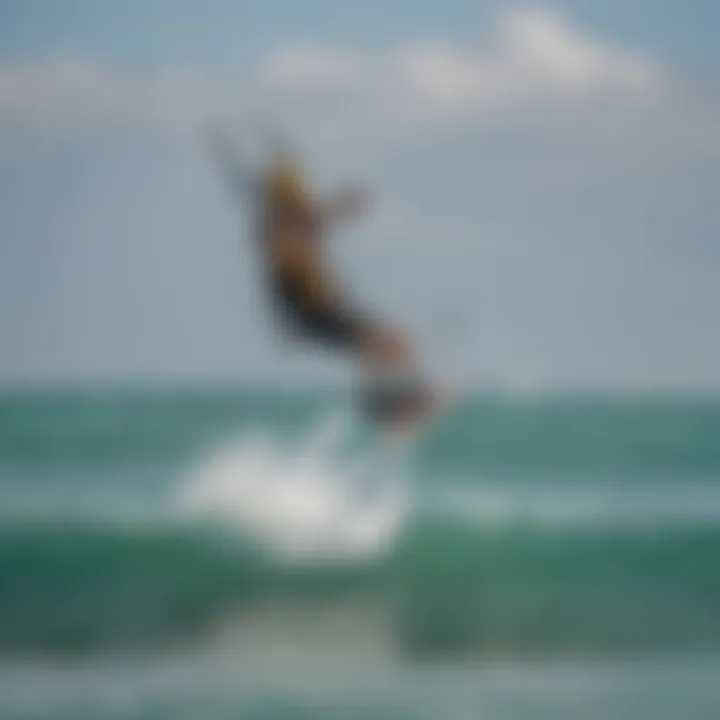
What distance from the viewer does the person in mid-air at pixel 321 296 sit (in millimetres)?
2600

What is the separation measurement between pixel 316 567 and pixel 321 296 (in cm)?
45

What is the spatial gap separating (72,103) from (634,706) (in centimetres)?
138

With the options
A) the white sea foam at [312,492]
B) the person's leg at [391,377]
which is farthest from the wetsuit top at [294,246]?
the white sea foam at [312,492]

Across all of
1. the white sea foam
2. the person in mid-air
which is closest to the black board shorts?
the person in mid-air

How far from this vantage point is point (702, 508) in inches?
107

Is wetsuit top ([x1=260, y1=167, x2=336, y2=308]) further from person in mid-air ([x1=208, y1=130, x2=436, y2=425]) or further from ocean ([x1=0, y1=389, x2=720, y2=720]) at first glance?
ocean ([x1=0, y1=389, x2=720, y2=720])

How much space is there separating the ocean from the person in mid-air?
0.22ft

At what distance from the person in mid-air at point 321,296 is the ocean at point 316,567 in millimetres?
66

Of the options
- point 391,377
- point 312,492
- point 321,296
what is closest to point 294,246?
point 321,296

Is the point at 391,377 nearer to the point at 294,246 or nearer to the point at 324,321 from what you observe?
the point at 324,321

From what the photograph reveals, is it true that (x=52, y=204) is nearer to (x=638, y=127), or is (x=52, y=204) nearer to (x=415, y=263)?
(x=415, y=263)

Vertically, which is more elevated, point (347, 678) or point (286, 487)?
point (286, 487)

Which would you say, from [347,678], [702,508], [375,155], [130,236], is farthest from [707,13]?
[347,678]

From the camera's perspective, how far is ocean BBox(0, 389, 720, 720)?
2.61 meters
